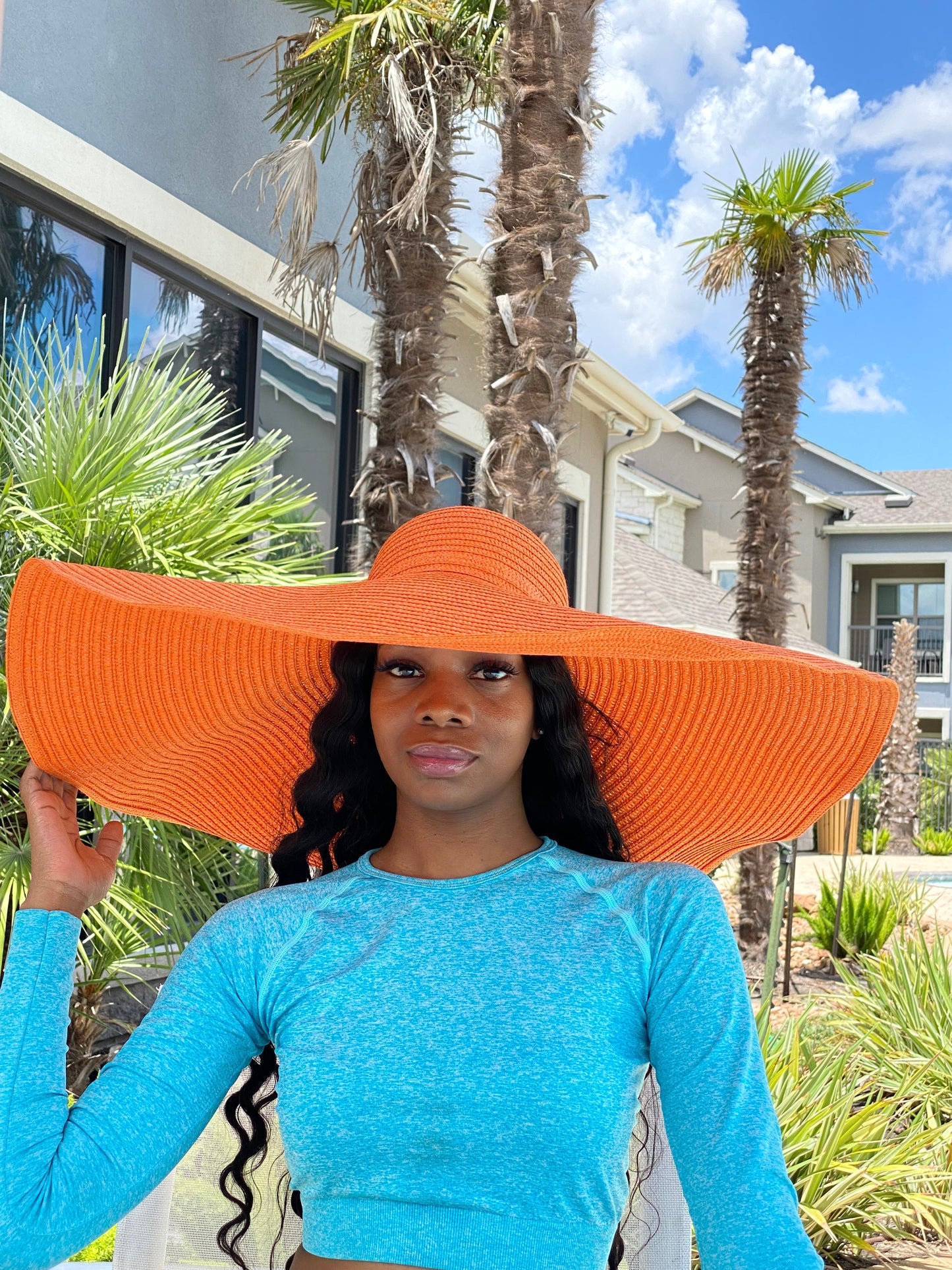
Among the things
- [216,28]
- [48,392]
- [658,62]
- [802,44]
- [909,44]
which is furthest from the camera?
[658,62]

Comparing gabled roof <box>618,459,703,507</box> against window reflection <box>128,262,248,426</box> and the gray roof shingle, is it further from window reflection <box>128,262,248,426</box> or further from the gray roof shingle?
window reflection <box>128,262,248,426</box>

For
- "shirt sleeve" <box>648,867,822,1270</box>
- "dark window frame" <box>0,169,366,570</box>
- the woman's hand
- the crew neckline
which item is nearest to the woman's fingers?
the woman's hand

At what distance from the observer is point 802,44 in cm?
14475

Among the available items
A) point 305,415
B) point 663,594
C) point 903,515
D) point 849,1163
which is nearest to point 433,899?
point 849,1163

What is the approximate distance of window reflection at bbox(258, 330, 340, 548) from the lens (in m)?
7.16

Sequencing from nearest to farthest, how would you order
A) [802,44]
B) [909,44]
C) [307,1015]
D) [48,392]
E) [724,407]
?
[307,1015] → [48,392] → [724,407] → [909,44] → [802,44]

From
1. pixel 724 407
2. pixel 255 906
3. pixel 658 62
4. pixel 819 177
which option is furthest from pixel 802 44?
pixel 255 906

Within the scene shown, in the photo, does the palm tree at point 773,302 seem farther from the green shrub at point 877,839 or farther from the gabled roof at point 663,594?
the green shrub at point 877,839

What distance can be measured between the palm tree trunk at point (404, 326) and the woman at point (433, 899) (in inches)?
144

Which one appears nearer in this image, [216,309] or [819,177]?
[216,309]

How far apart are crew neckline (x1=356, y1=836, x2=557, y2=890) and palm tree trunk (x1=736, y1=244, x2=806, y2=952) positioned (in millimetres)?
7939

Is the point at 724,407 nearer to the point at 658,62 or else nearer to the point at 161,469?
the point at 161,469

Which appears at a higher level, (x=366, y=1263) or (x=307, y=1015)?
(x=307, y=1015)

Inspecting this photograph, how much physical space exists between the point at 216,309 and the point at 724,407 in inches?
887
